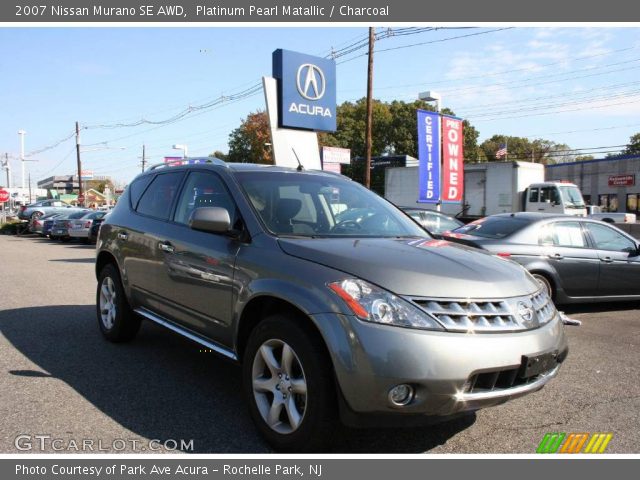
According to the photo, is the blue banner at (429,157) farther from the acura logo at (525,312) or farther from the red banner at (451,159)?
the acura logo at (525,312)

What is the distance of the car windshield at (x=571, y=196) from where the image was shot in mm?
21645

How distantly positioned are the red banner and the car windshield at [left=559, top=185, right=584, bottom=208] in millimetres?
6572

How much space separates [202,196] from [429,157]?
42.4 feet

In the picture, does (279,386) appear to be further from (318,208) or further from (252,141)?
(252,141)

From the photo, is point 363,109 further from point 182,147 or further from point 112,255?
point 112,255

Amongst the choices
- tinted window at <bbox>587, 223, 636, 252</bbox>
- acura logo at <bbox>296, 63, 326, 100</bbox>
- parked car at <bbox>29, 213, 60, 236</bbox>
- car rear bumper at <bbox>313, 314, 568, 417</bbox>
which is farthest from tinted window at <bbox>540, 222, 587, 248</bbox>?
parked car at <bbox>29, 213, 60, 236</bbox>

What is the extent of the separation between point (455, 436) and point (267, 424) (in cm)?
122

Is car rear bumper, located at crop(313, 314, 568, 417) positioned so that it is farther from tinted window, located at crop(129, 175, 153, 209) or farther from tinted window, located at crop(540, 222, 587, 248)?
tinted window, located at crop(540, 222, 587, 248)

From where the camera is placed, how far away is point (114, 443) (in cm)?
329

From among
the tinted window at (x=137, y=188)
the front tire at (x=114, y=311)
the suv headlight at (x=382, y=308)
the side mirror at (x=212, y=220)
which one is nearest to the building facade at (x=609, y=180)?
the tinted window at (x=137, y=188)

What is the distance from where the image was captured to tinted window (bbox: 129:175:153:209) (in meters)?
5.44

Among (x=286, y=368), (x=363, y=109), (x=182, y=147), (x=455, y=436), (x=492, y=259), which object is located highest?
(x=363, y=109)
